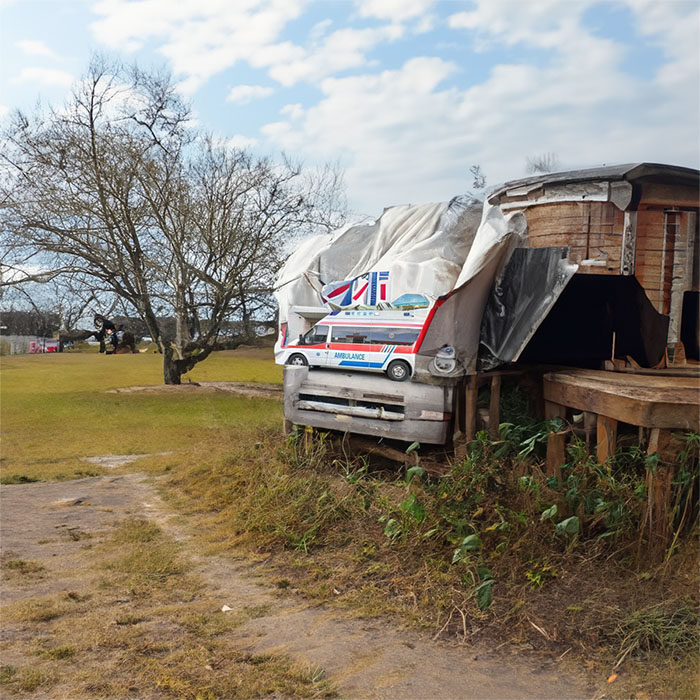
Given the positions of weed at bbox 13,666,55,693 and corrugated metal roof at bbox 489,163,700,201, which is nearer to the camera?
weed at bbox 13,666,55,693

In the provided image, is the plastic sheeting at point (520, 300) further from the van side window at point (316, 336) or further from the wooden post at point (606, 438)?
the van side window at point (316, 336)

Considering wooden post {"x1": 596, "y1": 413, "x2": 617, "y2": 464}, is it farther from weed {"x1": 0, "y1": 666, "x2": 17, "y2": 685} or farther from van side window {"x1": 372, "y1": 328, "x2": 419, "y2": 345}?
weed {"x1": 0, "y1": 666, "x2": 17, "y2": 685}

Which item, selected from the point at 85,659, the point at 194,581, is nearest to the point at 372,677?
the point at 85,659

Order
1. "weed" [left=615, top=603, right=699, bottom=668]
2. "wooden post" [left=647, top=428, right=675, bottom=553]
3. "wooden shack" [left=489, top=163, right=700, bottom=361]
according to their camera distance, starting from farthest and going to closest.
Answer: "wooden shack" [left=489, top=163, right=700, bottom=361]
"wooden post" [left=647, top=428, right=675, bottom=553]
"weed" [left=615, top=603, right=699, bottom=668]

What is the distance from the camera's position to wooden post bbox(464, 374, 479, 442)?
7.07 metres

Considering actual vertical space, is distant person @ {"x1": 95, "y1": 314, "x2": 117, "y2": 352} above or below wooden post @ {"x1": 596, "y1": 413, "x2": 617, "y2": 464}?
above

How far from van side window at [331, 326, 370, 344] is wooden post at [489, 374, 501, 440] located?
1506 mm

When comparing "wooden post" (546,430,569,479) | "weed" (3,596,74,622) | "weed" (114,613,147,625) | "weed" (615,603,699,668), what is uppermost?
"wooden post" (546,430,569,479)

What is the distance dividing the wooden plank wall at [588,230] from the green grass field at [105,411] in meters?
5.73

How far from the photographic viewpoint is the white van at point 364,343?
738 cm

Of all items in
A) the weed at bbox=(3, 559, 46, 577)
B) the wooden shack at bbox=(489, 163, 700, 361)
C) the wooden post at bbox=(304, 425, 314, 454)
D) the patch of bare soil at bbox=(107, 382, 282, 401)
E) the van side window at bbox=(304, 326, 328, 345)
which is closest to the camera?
the weed at bbox=(3, 559, 46, 577)

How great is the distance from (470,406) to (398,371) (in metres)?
0.85

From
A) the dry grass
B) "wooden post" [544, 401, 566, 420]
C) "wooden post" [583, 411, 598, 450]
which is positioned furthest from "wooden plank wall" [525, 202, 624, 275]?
the dry grass

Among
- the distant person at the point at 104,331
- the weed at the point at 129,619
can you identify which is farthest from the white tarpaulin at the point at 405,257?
the distant person at the point at 104,331
